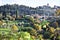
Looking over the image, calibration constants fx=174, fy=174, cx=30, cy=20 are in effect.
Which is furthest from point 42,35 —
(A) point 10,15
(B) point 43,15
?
(A) point 10,15

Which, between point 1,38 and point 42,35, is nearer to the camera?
point 1,38

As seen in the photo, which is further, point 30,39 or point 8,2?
point 8,2

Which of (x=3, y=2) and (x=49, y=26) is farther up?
(x=3, y=2)

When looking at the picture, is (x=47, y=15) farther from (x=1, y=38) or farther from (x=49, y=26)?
(x=1, y=38)

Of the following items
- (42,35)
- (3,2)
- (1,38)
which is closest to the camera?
(1,38)

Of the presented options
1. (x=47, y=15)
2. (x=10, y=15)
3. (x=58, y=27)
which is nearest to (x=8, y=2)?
(x=10, y=15)

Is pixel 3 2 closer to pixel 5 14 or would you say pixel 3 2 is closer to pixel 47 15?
pixel 5 14

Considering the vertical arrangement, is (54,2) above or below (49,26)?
above

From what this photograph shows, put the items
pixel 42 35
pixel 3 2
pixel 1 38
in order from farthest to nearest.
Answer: pixel 3 2, pixel 42 35, pixel 1 38

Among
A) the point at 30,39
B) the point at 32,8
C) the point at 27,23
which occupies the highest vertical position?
the point at 32,8
